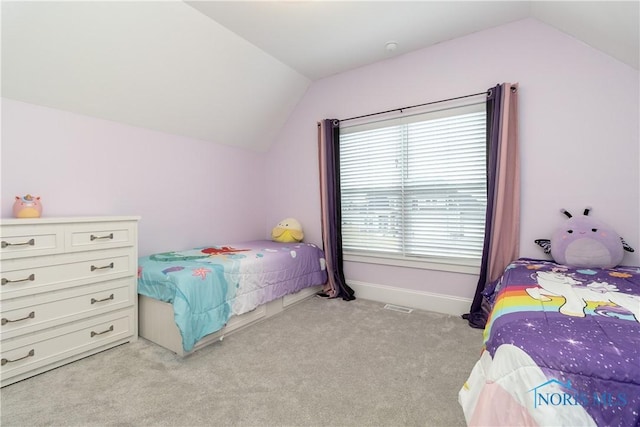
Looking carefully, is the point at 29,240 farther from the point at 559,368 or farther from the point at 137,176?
the point at 559,368

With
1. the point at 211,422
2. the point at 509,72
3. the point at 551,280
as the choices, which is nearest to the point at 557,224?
the point at 551,280

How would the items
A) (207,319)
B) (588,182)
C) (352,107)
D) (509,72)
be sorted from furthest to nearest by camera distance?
(352,107) < (509,72) < (588,182) < (207,319)

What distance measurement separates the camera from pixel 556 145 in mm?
2348

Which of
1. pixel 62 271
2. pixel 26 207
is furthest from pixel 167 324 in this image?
pixel 26 207

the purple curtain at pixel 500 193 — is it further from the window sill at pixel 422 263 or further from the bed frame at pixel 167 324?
the bed frame at pixel 167 324

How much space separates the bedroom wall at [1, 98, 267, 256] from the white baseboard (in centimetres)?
155

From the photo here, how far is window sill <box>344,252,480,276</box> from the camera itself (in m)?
2.72

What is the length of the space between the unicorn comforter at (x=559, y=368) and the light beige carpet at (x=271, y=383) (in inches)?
23.9

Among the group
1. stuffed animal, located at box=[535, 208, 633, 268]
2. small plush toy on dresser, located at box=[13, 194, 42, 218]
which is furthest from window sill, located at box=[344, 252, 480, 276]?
small plush toy on dresser, located at box=[13, 194, 42, 218]

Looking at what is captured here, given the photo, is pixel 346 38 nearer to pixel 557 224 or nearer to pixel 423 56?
pixel 423 56

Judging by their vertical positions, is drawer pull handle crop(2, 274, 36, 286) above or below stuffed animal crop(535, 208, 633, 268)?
below

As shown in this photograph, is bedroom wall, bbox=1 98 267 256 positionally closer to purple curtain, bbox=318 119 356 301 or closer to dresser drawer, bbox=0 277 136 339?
dresser drawer, bbox=0 277 136 339

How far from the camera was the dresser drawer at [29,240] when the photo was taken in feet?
5.48

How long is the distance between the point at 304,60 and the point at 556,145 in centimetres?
232
